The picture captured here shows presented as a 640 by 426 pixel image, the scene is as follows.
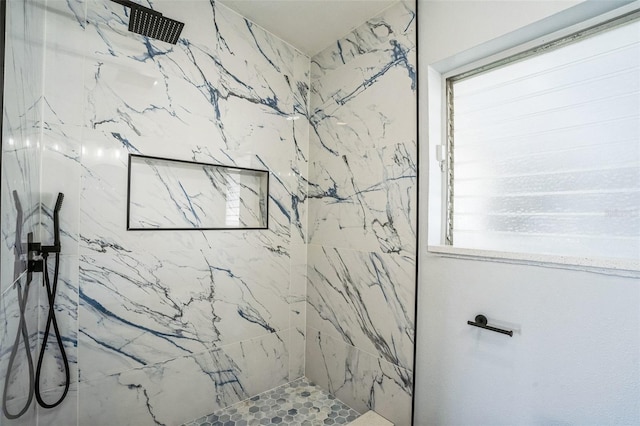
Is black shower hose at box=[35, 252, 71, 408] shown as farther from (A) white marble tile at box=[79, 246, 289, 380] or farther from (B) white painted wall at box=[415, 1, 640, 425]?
(B) white painted wall at box=[415, 1, 640, 425]

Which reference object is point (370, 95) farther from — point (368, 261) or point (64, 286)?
point (64, 286)

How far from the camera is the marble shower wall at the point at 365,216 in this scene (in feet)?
5.05

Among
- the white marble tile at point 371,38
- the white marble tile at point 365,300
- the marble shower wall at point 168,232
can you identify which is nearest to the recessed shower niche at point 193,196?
the marble shower wall at point 168,232

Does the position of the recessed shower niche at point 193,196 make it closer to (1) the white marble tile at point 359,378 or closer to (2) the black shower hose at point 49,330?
(2) the black shower hose at point 49,330

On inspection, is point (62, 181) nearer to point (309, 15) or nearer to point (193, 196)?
point (193, 196)

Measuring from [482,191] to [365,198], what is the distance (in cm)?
63

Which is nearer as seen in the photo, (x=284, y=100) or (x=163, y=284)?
(x=163, y=284)

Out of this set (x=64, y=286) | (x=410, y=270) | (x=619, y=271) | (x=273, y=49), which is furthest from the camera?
(x=273, y=49)

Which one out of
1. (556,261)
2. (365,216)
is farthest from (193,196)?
(556,261)

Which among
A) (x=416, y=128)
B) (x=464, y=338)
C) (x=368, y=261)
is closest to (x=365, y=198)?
(x=368, y=261)

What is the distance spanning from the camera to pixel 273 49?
6.46 ft

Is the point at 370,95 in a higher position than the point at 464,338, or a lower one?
higher

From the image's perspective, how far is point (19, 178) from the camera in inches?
34.5

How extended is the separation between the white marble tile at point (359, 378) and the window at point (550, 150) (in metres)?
0.81
